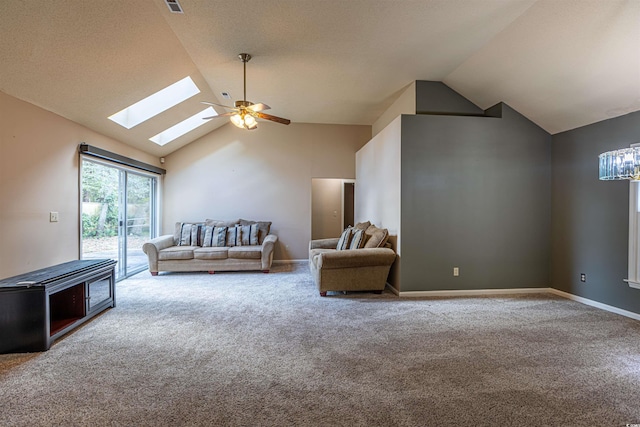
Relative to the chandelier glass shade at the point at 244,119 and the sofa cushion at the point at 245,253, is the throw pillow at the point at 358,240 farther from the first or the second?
the chandelier glass shade at the point at 244,119

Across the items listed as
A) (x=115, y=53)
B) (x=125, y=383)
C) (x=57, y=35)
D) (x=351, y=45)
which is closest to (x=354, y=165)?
(x=351, y=45)

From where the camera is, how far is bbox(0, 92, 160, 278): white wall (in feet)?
9.66

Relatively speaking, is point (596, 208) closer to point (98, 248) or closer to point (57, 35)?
point (57, 35)

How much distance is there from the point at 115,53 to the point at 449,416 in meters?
4.38

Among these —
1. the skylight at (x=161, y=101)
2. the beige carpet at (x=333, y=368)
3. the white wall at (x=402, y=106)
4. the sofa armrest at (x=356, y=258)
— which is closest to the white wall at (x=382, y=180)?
the sofa armrest at (x=356, y=258)

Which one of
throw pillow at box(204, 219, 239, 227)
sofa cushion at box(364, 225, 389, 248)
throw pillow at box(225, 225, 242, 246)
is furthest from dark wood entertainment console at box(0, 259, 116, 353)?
sofa cushion at box(364, 225, 389, 248)

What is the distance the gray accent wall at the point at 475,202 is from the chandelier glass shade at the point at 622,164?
1793 millimetres

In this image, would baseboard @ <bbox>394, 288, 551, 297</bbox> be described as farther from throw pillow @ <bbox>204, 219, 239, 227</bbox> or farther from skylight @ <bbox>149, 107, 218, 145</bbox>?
skylight @ <bbox>149, 107, 218, 145</bbox>

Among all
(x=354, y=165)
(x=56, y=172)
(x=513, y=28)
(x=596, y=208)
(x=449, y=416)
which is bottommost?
(x=449, y=416)

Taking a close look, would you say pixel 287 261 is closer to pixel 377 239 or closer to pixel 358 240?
pixel 358 240

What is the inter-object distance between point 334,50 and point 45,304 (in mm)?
3914

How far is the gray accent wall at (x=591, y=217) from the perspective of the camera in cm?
348

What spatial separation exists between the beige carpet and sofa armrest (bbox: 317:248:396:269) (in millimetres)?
585

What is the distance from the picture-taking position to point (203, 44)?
3500 mm
